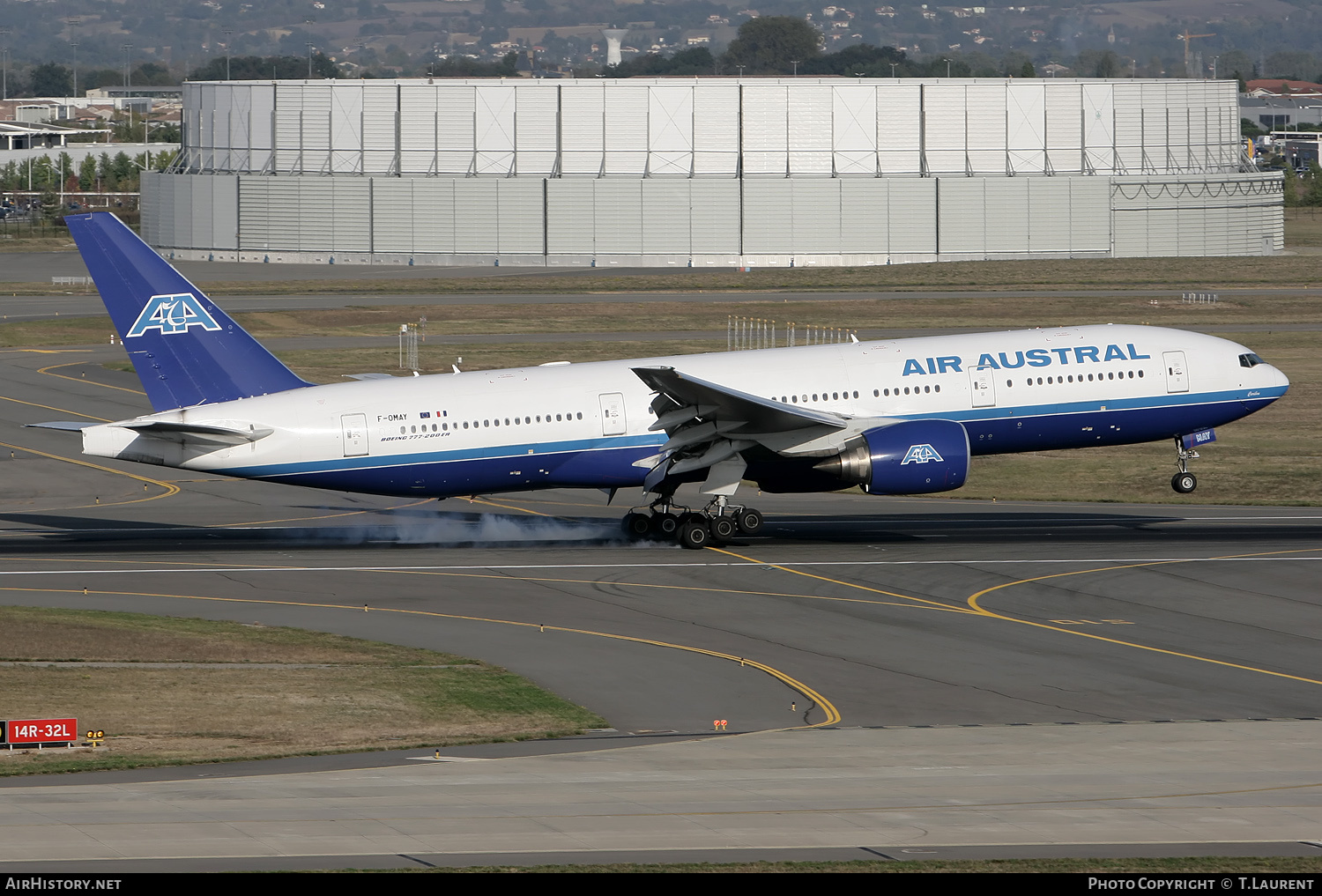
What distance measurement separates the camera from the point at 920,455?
4419cm

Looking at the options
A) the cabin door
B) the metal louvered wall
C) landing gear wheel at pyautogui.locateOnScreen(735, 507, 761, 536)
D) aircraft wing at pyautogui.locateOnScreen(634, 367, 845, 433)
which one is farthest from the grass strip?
the metal louvered wall

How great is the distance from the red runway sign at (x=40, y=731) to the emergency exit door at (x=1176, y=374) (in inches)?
1301

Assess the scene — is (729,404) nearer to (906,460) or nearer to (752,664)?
(906,460)

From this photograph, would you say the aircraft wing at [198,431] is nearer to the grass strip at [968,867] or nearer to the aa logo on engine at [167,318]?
the aa logo on engine at [167,318]

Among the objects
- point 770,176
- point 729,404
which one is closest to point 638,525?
point 729,404

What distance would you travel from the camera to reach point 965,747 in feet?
87.3

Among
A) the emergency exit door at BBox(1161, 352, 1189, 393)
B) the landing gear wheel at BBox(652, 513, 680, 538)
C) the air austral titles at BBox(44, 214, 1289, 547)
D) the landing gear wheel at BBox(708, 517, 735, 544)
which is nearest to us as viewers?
the air austral titles at BBox(44, 214, 1289, 547)

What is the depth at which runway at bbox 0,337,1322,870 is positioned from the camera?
21266 millimetres

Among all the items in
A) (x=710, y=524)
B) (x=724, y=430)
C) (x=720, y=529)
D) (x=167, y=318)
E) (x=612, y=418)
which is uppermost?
(x=167, y=318)

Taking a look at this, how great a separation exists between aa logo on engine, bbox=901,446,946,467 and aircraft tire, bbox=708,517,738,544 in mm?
5326

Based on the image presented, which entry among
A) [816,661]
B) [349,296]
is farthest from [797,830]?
[349,296]

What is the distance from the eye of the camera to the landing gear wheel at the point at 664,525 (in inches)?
1886

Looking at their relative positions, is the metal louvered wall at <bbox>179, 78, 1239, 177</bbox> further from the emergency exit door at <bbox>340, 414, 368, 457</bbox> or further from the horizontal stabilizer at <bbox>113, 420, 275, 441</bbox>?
the horizontal stabilizer at <bbox>113, 420, 275, 441</bbox>

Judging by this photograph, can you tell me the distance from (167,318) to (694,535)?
15.5m
